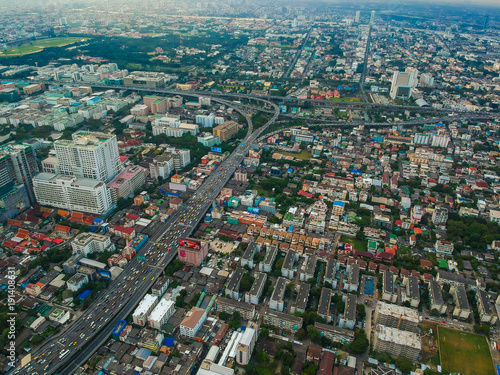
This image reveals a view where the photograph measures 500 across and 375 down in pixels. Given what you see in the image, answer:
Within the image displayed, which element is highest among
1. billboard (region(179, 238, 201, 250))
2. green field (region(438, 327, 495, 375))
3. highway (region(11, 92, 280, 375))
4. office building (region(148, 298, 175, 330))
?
billboard (region(179, 238, 201, 250))

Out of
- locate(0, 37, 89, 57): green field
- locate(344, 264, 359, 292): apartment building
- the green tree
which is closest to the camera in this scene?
the green tree

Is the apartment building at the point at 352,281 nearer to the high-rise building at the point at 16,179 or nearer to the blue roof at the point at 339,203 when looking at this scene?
the blue roof at the point at 339,203

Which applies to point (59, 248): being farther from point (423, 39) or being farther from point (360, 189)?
point (423, 39)

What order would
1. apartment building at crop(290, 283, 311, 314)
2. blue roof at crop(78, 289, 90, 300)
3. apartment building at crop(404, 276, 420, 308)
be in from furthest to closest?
apartment building at crop(404, 276, 420, 308), blue roof at crop(78, 289, 90, 300), apartment building at crop(290, 283, 311, 314)

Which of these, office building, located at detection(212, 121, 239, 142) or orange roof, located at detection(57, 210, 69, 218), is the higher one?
office building, located at detection(212, 121, 239, 142)

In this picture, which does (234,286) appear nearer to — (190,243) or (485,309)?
(190,243)

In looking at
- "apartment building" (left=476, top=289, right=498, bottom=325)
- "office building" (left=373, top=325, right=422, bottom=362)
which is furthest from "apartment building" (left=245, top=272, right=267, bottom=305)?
"apartment building" (left=476, top=289, right=498, bottom=325)

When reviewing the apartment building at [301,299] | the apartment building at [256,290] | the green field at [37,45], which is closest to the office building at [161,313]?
the apartment building at [256,290]

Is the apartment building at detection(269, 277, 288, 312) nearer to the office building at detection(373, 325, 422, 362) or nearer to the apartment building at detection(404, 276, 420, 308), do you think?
the office building at detection(373, 325, 422, 362)
